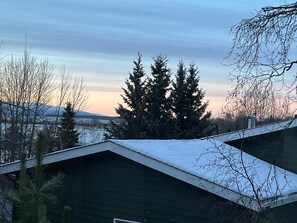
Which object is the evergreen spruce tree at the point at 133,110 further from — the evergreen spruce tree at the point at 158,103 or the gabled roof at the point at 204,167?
the gabled roof at the point at 204,167

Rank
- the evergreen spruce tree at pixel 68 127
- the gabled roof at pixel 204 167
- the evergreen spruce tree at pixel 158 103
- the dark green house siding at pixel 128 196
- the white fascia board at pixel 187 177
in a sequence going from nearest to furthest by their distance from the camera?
the white fascia board at pixel 187 177 → the gabled roof at pixel 204 167 → the dark green house siding at pixel 128 196 → the evergreen spruce tree at pixel 158 103 → the evergreen spruce tree at pixel 68 127

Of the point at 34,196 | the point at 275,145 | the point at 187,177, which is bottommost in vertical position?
the point at 187,177

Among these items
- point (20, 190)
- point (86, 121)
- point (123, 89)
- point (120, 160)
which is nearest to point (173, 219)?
point (120, 160)

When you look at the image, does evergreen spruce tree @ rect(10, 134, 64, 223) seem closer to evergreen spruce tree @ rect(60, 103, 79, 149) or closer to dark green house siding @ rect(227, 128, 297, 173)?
dark green house siding @ rect(227, 128, 297, 173)

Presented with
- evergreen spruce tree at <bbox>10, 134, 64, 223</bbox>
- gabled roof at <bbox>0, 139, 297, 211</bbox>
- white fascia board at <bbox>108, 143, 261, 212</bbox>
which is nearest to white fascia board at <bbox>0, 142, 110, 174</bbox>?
gabled roof at <bbox>0, 139, 297, 211</bbox>

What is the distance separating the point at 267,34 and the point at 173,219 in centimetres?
541

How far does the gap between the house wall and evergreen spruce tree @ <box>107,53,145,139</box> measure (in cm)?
1847

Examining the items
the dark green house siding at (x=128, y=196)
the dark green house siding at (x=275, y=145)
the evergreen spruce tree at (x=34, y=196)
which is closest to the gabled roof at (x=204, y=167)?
the dark green house siding at (x=128, y=196)

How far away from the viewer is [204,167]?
8.45 m

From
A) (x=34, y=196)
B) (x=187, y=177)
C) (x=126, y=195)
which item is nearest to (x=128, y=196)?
(x=126, y=195)

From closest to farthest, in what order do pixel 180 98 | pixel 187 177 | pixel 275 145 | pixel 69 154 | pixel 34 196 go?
pixel 34 196 → pixel 187 177 → pixel 69 154 → pixel 275 145 → pixel 180 98

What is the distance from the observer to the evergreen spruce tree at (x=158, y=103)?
2856 cm

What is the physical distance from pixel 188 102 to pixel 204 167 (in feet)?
68.2

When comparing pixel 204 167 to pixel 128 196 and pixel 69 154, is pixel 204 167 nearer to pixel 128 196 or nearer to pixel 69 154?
pixel 128 196
